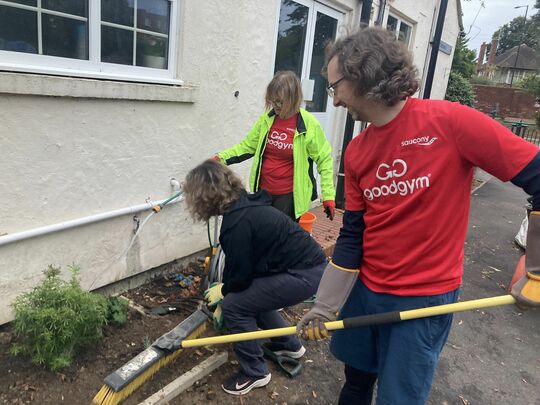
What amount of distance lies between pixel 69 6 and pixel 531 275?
3170 mm

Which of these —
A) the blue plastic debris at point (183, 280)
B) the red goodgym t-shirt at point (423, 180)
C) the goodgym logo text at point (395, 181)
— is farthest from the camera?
the blue plastic debris at point (183, 280)

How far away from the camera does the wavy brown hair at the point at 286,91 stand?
344cm

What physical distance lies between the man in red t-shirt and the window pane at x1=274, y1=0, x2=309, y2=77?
143 inches

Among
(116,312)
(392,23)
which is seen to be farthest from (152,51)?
(392,23)

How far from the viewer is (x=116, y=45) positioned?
130 inches

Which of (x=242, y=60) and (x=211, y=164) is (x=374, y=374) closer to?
(x=211, y=164)

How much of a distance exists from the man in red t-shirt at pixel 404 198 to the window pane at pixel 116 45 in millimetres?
2128

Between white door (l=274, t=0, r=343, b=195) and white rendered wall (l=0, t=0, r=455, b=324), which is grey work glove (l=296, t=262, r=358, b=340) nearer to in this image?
white rendered wall (l=0, t=0, r=455, b=324)

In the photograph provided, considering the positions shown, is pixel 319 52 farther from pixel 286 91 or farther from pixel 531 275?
pixel 531 275

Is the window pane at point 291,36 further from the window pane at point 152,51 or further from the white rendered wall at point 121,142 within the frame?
the window pane at point 152,51

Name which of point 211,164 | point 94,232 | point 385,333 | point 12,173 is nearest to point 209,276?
point 94,232

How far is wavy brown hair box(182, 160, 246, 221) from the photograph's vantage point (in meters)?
2.57

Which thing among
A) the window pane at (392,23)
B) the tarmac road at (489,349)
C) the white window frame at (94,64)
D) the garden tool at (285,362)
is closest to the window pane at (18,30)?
the white window frame at (94,64)

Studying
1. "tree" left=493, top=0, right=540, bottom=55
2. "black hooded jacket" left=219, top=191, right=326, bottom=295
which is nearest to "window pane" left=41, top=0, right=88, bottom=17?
"black hooded jacket" left=219, top=191, right=326, bottom=295
